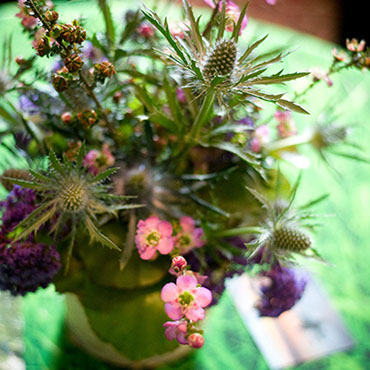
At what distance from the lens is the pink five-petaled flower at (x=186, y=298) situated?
34 centimetres

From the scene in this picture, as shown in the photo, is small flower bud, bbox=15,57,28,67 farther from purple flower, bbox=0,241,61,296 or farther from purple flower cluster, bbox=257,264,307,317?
purple flower cluster, bbox=257,264,307,317

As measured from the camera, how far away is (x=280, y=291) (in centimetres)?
50

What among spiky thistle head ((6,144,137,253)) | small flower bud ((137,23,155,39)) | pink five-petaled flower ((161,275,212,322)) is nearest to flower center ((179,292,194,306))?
pink five-petaled flower ((161,275,212,322))

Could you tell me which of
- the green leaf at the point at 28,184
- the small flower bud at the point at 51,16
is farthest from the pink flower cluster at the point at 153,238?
the small flower bud at the point at 51,16

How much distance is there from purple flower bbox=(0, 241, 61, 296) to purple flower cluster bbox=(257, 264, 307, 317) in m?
0.24

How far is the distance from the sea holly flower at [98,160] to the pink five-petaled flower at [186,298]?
18 centimetres

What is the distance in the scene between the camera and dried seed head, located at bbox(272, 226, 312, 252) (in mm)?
453

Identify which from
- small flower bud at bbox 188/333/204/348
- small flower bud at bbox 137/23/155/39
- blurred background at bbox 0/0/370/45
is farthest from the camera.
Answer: blurred background at bbox 0/0/370/45

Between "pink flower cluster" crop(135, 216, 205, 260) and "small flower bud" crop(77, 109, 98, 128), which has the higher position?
"small flower bud" crop(77, 109, 98, 128)

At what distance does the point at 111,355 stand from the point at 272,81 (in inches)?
17.2

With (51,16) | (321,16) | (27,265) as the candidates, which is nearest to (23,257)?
(27,265)

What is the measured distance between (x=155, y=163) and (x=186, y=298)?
241mm

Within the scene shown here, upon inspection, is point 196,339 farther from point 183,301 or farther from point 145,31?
point 145,31

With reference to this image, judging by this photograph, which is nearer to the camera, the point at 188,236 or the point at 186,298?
the point at 186,298
